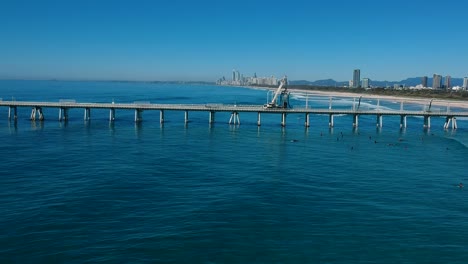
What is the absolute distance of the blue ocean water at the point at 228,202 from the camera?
2180 cm

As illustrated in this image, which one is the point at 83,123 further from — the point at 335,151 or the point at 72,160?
the point at 335,151

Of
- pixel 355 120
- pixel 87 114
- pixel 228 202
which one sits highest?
pixel 87 114

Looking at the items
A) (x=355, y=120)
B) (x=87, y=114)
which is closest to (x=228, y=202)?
(x=355, y=120)

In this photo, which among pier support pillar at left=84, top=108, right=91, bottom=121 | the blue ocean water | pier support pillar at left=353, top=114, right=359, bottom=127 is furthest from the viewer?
pier support pillar at left=84, top=108, right=91, bottom=121

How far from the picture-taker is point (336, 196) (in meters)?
31.8

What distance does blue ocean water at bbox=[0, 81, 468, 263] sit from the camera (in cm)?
2180

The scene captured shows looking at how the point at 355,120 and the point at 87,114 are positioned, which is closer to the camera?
the point at 355,120

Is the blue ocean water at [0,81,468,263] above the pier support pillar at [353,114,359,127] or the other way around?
the other way around

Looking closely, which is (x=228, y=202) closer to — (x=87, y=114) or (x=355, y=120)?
(x=355, y=120)

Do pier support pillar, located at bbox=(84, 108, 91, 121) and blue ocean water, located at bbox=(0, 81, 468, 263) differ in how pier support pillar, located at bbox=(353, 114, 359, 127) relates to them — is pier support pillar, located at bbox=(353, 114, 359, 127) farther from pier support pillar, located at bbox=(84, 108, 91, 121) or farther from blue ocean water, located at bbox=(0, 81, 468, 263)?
pier support pillar, located at bbox=(84, 108, 91, 121)

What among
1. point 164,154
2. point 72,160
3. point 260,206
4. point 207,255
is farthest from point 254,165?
point 207,255

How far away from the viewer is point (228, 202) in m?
29.6

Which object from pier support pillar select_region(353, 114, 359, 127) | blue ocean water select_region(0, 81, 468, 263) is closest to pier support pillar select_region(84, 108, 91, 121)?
blue ocean water select_region(0, 81, 468, 263)

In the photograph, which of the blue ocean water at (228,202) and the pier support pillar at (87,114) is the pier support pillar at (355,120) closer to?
the blue ocean water at (228,202)
